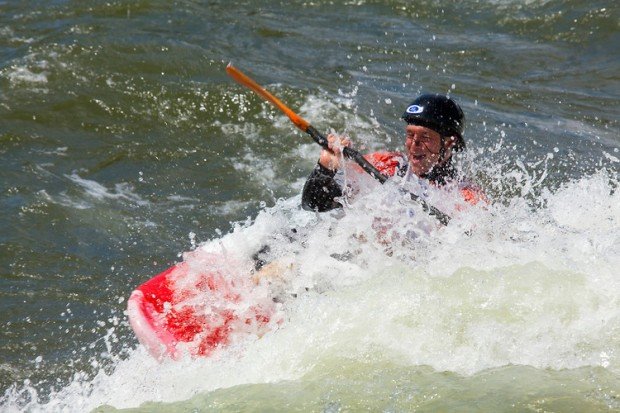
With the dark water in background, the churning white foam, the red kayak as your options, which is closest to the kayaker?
the churning white foam

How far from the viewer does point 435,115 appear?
19.4 feet

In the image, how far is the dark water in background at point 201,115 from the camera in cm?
676

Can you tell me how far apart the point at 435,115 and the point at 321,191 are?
0.80 metres

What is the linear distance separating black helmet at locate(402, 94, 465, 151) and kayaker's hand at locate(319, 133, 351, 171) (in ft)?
1.46

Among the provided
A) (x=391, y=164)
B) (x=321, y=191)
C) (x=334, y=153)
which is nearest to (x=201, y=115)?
(x=391, y=164)

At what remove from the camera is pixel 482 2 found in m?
13.2

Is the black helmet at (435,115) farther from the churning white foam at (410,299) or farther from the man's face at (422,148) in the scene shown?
the churning white foam at (410,299)

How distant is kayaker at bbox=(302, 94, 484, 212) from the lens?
5.85 meters

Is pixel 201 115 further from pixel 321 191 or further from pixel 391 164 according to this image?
pixel 321 191

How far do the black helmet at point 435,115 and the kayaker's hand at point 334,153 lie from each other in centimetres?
45

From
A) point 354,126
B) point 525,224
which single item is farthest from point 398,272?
point 354,126

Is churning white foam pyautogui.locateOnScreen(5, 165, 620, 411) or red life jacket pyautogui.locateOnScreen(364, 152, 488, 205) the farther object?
red life jacket pyautogui.locateOnScreen(364, 152, 488, 205)

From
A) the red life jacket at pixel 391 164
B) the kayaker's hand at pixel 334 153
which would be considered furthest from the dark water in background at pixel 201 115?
the kayaker's hand at pixel 334 153

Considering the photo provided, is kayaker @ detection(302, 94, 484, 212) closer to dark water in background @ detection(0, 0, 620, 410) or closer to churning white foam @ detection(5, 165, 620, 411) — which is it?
churning white foam @ detection(5, 165, 620, 411)
